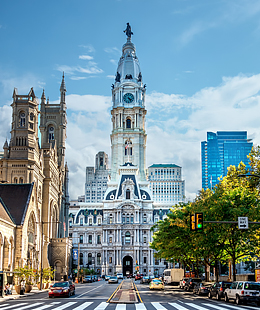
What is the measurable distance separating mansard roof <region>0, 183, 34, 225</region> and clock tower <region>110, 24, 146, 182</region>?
101938mm

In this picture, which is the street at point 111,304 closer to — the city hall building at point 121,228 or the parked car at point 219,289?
the parked car at point 219,289

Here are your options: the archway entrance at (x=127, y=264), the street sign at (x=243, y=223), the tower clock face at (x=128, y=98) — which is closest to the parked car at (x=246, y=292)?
the street sign at (x=243, y=223)

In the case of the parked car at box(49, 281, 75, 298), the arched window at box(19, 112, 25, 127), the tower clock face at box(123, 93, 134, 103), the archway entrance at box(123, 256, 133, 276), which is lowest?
the archway entrance at box(123, 256, 133, 276)

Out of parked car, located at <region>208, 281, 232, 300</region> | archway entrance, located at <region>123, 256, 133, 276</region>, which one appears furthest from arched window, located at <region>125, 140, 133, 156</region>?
parked car, located at <region>208, 281, 232, 300</region>

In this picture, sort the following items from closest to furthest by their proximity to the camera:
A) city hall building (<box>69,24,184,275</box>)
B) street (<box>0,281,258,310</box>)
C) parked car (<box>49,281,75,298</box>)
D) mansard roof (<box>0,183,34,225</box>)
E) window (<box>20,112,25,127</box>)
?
street (<box>0,281,258,310</box>)
parked car (<box>49,281,75,298</box>)
mansard roof (<box>0,183,34,225</box>)
window (<box>20,112,25,127</box>)
city hall building (<box>69,24,184,275</box>)

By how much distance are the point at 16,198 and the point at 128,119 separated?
393 ft

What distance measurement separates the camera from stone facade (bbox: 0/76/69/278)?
67688mm

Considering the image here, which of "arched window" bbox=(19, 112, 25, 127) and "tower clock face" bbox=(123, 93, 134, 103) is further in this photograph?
"tower clock face" bbox=(123, 93, 134, 103)

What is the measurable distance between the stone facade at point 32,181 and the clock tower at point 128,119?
200ft

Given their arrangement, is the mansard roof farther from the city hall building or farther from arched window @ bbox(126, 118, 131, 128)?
arched window @ bbox(126, 118, 131, 128)

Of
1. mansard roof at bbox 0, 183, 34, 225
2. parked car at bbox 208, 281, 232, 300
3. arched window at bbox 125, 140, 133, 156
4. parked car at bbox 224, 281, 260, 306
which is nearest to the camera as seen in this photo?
parked car at bbox 224, 281, 260, 306

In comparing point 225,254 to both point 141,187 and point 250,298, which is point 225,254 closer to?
point 250,298

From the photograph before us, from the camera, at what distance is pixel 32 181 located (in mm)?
81375

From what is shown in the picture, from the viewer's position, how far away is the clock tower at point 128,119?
587 ft
